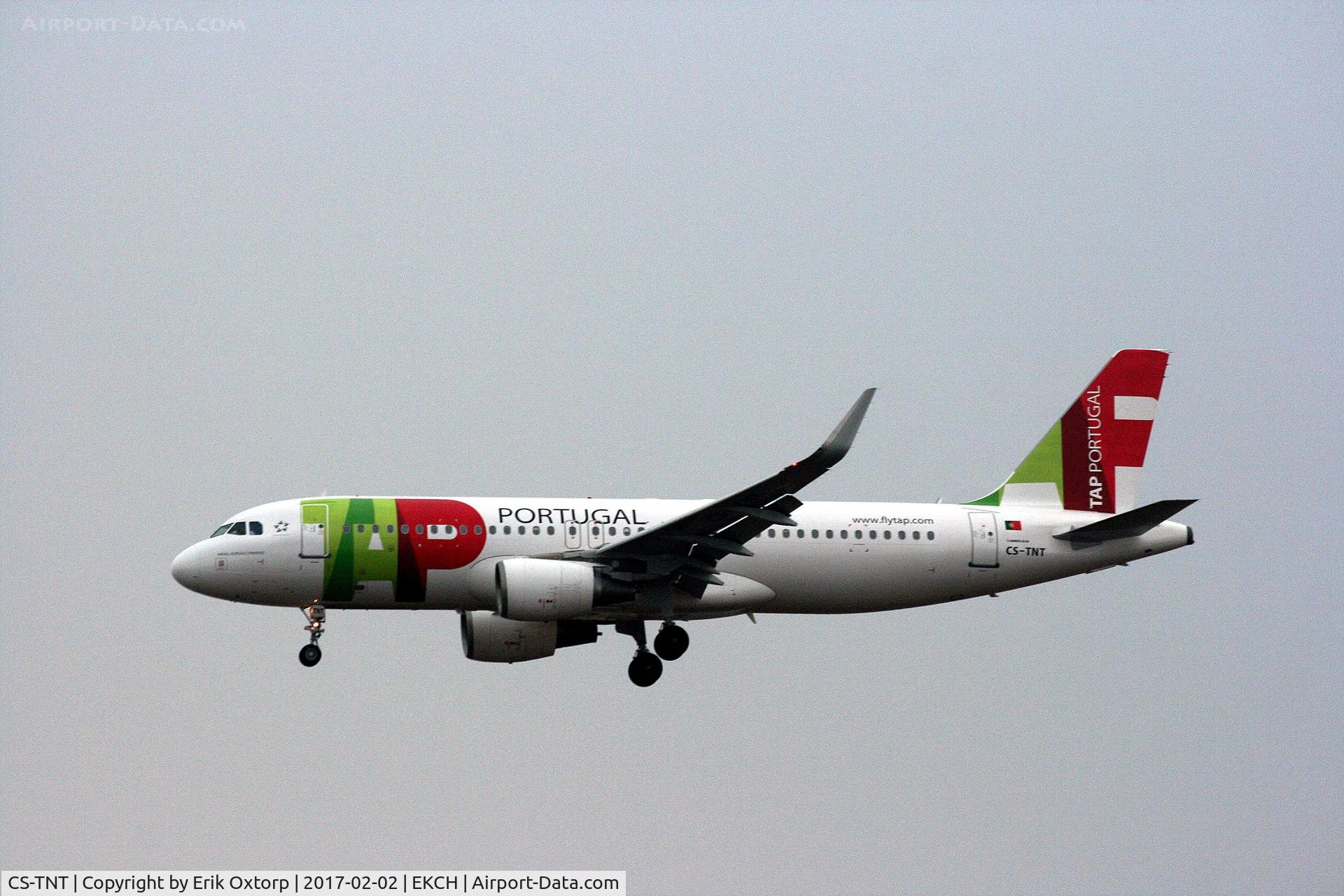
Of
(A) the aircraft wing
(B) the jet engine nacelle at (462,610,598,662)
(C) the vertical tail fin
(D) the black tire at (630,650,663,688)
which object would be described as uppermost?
(C) the vertical tail fin

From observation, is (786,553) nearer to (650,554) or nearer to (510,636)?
(650,554)

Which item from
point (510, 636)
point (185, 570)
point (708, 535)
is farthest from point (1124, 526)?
point (185, 570)

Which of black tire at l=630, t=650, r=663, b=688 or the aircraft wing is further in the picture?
black tire at l=630, t=650, r=663, b=688

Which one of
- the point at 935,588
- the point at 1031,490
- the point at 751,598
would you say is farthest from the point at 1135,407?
the point at 751,598

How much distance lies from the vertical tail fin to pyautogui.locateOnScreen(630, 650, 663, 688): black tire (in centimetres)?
840

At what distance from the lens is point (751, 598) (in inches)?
1390

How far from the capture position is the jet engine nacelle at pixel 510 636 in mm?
36281

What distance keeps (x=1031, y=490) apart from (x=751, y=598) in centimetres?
755

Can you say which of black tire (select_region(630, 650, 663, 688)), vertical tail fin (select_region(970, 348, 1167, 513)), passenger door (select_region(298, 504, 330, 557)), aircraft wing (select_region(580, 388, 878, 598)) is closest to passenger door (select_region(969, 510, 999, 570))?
vertical tail fin (select_region(970, 348, 1167, 513))

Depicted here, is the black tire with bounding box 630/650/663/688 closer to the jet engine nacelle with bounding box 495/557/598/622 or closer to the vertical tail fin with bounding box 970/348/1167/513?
the jet engine nacelle with bounding box 495/557/598/622

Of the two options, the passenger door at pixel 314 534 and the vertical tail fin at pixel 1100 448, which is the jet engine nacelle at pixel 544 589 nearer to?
the passenger door at pixel 314 534

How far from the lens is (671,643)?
3588 cm

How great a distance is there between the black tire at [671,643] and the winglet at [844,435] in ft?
23.9

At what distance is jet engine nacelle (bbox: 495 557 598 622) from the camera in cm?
3322
